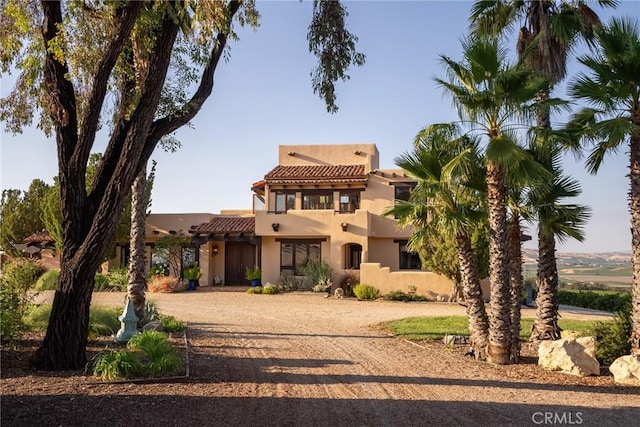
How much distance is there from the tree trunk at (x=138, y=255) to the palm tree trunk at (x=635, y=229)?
10081mm

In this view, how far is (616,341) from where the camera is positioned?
33.2 ft

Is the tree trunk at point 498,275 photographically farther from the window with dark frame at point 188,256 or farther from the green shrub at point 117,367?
the window with dark frame at point 188,256

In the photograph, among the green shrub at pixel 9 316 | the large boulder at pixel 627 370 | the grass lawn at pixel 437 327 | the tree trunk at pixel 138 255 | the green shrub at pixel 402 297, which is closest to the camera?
the large boulder at pixel 627 370

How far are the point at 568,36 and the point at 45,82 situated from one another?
416 inches

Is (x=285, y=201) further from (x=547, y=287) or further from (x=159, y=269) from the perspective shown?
(x=547, y=287)

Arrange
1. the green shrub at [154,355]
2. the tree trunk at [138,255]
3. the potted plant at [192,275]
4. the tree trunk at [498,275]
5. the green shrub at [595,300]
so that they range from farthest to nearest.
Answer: the potted plant at [192,275] → the green shrub at [595,300] → the tree trunk at [138,255] → the tree trunk at [498,275] → the green shrub at [154,355]

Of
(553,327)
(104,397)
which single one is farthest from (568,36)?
(104,397)

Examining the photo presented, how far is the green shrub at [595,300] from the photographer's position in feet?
71.9

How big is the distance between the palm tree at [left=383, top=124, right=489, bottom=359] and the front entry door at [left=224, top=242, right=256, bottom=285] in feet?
61.8

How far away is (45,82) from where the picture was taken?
28.5 ft

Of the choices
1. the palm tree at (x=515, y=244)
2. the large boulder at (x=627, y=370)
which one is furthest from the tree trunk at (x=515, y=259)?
the large boulder at (x=627, y=370)

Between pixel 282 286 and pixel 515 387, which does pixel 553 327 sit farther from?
pixel 282 286

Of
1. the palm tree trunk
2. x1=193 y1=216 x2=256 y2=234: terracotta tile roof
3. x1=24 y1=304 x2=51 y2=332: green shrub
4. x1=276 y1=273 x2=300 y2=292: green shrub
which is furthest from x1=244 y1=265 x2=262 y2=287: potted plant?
the palm tree trunk

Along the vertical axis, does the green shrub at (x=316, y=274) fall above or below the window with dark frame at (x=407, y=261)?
below
